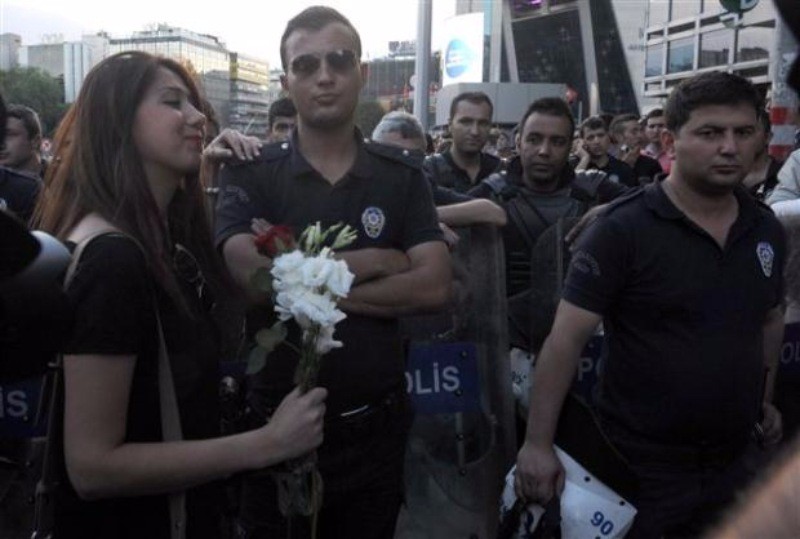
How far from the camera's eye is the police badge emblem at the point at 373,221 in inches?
114

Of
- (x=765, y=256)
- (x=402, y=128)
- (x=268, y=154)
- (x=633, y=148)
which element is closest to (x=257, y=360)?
(x=268, y=154)

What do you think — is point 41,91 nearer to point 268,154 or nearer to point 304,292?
point 268,154

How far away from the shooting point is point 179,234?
2.46m

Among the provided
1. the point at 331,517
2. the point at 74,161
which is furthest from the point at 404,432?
the point at 74,161

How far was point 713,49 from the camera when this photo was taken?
42.3m

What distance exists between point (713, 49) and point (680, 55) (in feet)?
9.73

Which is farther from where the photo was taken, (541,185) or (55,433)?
(541,185)

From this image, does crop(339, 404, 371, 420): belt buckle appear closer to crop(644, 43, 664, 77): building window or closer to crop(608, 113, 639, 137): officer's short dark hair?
crop(608, 113, 639, 137): officer's short dark hair

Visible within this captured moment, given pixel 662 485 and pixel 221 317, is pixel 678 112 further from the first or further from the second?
pixel 221 317

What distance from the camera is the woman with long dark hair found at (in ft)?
6.40

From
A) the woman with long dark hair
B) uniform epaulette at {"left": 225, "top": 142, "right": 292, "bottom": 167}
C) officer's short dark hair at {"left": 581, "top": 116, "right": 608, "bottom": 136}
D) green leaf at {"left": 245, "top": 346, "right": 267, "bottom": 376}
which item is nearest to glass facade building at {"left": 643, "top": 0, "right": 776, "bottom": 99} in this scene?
officer's short dark hair at {"left": 581, "top": 116, "right": 608, "bottom": 136}

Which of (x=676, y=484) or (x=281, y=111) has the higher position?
(x=281, y=111)

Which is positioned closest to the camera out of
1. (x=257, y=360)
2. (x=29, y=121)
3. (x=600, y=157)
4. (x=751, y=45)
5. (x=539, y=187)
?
(x=257, y=360)

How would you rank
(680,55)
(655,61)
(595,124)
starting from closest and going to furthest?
(595,124) → (680,55) → (655,61)
